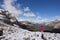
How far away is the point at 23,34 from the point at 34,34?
68 cm

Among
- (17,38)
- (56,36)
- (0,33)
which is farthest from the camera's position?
A: (0,33)

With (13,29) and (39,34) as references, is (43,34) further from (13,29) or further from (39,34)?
(13,29)

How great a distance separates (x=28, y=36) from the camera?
23.5 ft

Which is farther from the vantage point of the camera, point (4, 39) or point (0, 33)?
point (0, 33)

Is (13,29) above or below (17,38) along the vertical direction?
above

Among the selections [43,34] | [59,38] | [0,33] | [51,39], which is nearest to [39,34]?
[43,34]

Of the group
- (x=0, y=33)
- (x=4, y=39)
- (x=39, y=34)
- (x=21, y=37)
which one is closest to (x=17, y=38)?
(x=21, y=37)

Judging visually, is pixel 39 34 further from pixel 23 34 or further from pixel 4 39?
pixel 4 39

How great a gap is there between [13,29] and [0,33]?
89cm

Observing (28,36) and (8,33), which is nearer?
(28,36)

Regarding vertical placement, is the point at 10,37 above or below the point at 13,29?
below

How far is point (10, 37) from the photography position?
23.8ft

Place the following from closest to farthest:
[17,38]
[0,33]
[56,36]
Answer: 1. [17,38]
2. [56,36]
3. [0,33]

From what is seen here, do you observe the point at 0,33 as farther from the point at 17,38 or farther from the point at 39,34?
the point at 39,34
